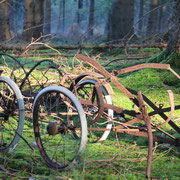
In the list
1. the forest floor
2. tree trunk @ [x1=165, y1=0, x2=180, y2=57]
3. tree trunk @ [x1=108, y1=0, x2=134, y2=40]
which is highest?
tree trunk @ [x1=108, y1=0, x2=134, y2=40]

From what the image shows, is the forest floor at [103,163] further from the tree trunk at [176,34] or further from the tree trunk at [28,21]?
the tree trunk at [28,21]

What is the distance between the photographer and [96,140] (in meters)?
3.36

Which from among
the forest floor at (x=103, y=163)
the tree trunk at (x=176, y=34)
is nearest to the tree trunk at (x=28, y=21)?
the tree trunk at (x=176, y=34)

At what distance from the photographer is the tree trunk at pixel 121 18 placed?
14570 millimetres

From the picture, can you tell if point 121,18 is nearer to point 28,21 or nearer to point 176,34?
point 28,21

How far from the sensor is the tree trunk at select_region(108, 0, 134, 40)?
47.8 ft

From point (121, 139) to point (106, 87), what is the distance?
2.31ft

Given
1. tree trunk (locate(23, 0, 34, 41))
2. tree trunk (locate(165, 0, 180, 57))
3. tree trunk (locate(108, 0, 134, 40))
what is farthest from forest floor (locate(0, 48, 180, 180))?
tree trunk (locate(23, 0, 34, 41))

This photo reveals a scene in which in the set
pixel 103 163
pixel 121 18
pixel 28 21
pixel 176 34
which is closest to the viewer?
pixel 103 163

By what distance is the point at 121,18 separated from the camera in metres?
14.8

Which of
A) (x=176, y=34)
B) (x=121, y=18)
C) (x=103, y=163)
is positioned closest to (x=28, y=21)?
(x=121, y=18)

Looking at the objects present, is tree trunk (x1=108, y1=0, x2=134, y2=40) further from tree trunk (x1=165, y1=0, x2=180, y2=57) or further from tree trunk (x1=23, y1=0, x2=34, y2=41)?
tree trunk (x1=165, y1=0, x2=180, y2=57)

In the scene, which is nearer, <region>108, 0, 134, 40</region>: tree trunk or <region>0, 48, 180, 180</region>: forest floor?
<region>0, 48, 180, 180</region>: forest floor

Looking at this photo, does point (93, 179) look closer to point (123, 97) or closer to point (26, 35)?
point (123, 97)
